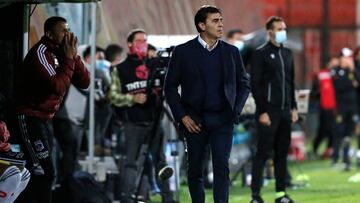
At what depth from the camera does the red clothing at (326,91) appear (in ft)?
78.3

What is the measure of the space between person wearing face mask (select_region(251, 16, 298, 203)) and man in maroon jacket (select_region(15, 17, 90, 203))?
298 centimetres

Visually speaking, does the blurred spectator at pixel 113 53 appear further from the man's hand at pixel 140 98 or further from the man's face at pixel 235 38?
the man's face at pixel 235 38

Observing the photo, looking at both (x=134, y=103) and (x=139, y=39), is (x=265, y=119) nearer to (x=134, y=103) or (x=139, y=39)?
(x=134, y=103)

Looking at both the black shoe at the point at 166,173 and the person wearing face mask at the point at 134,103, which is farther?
the person wearing face mask at the point at 134,103

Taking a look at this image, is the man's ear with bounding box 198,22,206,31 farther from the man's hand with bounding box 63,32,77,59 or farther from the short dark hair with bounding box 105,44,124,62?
the short dark hair with bounding box 105,44,124,62

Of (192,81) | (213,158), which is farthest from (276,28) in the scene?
(213,158)

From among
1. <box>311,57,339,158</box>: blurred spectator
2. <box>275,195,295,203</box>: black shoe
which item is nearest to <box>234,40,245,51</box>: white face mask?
<box>275,195,295,203</box>: black shoe

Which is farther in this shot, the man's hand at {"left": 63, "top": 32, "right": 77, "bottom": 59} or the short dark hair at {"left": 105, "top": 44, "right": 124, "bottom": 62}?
the short dark hair at {"left": 105, "top": 44, "right": 124, "bottom": 62}

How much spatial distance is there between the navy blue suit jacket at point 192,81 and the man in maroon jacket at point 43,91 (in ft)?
2.92

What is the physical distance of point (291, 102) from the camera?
13.8 metres

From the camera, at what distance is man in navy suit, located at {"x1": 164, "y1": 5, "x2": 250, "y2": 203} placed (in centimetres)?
1117

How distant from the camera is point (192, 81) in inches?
441

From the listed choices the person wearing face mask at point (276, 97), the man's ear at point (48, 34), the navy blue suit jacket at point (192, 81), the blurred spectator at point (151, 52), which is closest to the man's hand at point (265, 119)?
the person wearing face mask at point (276, 97)

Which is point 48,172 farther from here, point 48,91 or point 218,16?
point 218,16
